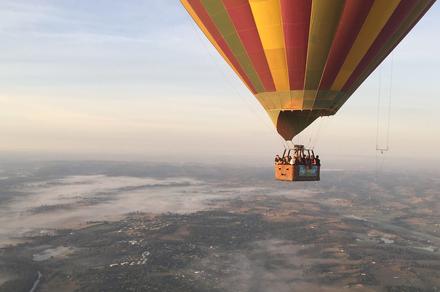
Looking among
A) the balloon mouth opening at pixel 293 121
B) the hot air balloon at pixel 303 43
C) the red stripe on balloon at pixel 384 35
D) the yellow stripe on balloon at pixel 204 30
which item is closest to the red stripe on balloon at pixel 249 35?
the hot air balloon at pixel 303 43

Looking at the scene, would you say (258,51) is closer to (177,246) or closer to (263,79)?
(263,79)

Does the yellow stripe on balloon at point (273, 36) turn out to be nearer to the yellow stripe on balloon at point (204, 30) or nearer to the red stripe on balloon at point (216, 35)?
the red stripe on balloon at point (216, 35)

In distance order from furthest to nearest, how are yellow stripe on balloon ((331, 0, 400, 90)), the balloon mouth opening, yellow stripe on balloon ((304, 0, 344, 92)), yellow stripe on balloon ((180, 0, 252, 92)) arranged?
1. yellow stripe on balloon ((180, 0, 252, 92))
2. the balloon mouth opening
3. yellow stripe on balloon ((331, 0, 400, 90))
4. yellow stripe on balloon ((304, 0, 344, 92))

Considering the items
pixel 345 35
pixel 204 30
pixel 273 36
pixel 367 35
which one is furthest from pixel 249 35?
pixel 367 35

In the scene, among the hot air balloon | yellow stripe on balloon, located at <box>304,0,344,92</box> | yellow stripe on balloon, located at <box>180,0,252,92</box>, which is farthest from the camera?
yellow stripe on balloon, located at <box>180,0,252,92</box>

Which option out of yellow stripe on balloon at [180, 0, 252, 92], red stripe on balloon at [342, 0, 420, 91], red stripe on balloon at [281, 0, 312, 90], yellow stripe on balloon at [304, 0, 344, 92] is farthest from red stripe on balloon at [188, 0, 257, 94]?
red stripe on balloon at [342, 0, 420, 91]

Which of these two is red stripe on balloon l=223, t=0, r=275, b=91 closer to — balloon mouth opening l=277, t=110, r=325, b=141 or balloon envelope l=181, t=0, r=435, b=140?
balloon envelope l=181, t=0, r=435, b=140

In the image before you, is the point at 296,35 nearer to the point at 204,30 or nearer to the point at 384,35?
the point at 384,35
